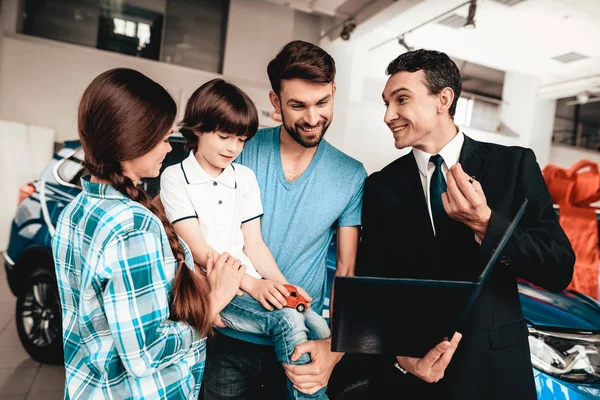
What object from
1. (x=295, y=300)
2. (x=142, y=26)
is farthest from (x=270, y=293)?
(x=142, y=26)

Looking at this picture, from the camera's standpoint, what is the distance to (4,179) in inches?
260

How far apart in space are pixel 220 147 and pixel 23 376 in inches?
101

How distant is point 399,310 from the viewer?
95cm

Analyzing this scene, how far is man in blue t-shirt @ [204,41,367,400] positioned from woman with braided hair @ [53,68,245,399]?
406 mm

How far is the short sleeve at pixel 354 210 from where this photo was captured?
1452mm

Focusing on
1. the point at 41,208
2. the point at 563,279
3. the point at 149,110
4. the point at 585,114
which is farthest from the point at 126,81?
the point at 585,114

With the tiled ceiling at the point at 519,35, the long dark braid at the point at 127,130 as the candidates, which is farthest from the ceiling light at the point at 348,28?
the long dark braid at the point at 127,130

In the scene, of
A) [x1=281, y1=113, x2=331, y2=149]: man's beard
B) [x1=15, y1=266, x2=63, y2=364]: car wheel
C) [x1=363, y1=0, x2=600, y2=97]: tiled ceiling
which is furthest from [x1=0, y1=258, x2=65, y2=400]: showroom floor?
[x1=363, y1=0, x2=600, y2=97]: tiled ceiling

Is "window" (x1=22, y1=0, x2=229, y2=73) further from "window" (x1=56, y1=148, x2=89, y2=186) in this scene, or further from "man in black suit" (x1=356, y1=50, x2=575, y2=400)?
"man in black suit" (x1=356, y1=50, x2=575, y2=400)

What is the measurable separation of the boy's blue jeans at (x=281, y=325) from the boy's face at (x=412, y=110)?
0.63 metres

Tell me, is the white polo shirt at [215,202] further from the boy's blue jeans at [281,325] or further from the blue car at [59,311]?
the blue car at [59,311]

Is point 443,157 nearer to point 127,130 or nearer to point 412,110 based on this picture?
point 412,110

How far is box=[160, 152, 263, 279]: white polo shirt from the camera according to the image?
4.22 ft

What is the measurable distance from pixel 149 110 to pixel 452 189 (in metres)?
0.74
